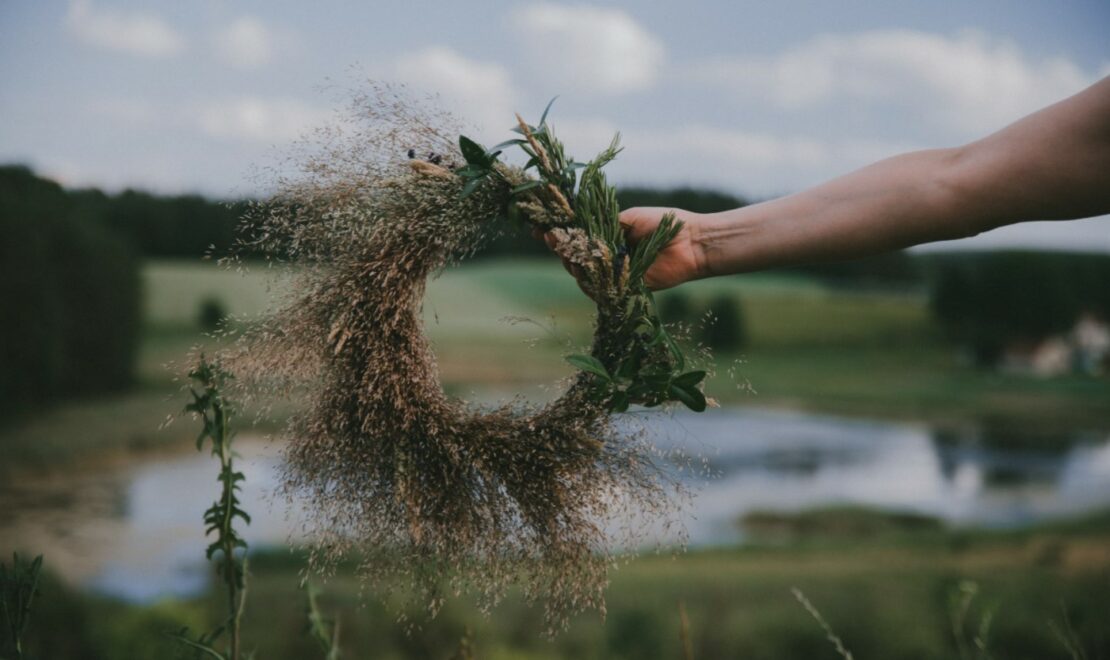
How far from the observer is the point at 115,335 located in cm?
514

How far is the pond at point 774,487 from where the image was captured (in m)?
5.18

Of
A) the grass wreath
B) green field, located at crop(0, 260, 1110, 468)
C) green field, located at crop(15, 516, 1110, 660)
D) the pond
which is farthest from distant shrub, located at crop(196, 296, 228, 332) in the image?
the grass wreath

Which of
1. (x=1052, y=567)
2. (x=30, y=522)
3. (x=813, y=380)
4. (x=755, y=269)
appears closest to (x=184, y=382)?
A: (x=755, y=269)

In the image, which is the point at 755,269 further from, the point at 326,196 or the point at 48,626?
the point at 48,626

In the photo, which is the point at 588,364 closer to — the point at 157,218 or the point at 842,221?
the point at 842,221

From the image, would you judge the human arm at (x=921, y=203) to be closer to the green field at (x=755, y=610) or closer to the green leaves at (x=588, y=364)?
the green leaves at (x=588, y=364)

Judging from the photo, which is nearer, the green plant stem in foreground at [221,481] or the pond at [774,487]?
the green plant stem in foreground at [221,481]

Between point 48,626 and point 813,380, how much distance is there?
18.4ft

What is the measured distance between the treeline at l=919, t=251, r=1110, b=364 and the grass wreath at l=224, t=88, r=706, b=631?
19.7ft

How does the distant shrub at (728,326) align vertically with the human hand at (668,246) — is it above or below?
below

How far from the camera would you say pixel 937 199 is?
86cm

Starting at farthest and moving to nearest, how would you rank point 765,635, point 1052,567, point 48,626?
point 1052,567, point 765,635, point 48,626

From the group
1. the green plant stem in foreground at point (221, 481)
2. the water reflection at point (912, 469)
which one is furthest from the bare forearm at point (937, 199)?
the water reflection at point (912, 469)

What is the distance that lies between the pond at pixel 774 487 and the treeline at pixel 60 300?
819 mm
